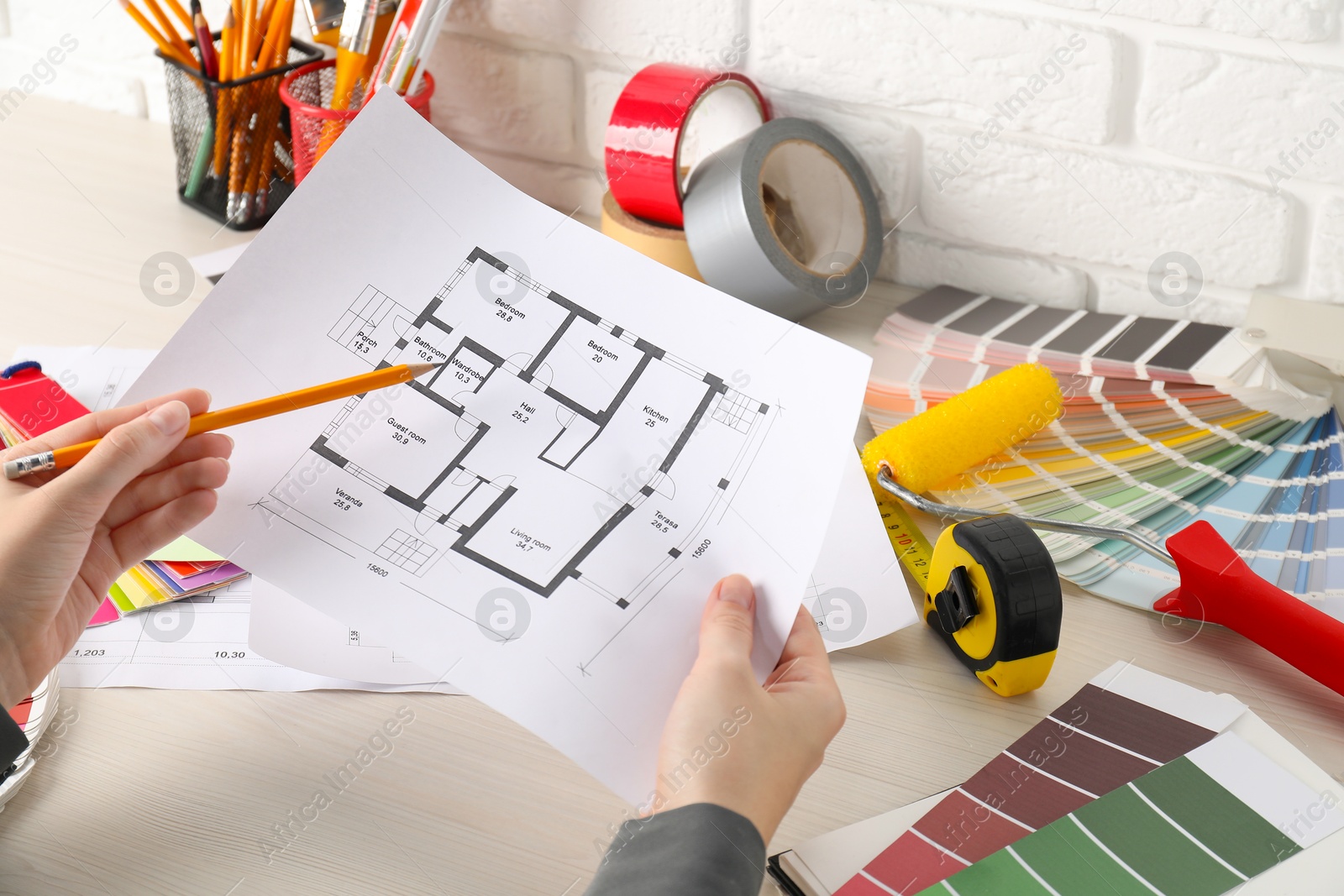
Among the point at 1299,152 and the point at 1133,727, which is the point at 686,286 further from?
the point at 1299,152

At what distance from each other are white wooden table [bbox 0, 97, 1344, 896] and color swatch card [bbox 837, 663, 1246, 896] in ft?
0.06

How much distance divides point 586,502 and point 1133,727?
32 cm

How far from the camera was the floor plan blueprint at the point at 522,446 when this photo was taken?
55 centimetres

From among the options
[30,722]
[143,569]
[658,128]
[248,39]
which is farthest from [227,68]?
[30,722]

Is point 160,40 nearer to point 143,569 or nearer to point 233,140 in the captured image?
point 233,140

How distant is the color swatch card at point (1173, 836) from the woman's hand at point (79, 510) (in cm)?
43

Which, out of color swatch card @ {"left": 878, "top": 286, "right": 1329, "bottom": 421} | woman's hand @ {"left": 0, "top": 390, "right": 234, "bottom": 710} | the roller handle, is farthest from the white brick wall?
woman's hand @ {"left": 0, "top": 390, "right": 234, "bottom": 710}

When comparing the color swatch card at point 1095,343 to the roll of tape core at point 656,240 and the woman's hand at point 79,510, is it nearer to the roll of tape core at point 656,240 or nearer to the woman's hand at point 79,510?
the roll of tape core at point 656,240

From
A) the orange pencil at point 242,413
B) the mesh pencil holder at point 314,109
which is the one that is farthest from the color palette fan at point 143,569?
the mesh pencil holder at point 314,109

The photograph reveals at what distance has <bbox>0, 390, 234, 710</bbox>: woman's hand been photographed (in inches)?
20.4

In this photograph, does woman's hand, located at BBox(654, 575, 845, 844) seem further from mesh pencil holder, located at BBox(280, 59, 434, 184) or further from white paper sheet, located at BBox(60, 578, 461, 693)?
mesh pencil holder, located at BBox(280, 59, 434, 184)

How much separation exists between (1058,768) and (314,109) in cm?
78

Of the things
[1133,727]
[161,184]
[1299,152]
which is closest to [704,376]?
[1133,727]

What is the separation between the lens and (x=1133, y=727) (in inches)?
21.7
